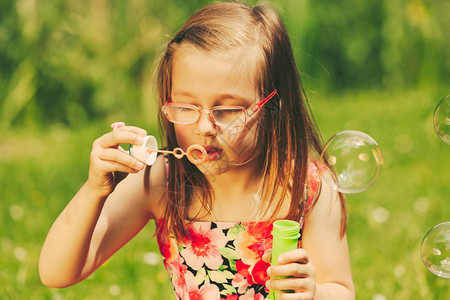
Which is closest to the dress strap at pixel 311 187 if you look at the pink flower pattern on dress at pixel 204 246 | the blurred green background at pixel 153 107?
the pink flower pattern on dress at pixel 204 246

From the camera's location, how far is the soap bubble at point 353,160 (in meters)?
1.71

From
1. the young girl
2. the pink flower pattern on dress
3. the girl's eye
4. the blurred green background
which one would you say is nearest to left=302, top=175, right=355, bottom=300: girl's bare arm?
the young girl

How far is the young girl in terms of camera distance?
1.49 metres

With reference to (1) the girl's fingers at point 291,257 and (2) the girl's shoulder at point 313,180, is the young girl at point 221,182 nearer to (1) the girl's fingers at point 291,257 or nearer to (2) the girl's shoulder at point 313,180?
(2) the girl's shoulder at point 313,180

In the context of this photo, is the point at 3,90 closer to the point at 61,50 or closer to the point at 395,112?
the point at 61,50

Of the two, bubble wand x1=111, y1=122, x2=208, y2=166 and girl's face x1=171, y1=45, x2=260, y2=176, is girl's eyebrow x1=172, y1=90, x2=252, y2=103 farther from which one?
bubble wand x1=111, y1=122, x2=208, y2=166

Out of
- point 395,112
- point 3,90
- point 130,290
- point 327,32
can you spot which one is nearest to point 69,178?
point 130,290

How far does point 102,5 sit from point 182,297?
3.49 meters

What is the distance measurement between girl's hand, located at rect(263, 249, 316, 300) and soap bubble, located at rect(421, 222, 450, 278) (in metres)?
0.58

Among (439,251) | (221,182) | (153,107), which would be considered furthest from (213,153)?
(153,107)

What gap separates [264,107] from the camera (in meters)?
1.57

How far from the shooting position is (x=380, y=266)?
8.20 feet

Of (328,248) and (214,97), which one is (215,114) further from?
(328,248)

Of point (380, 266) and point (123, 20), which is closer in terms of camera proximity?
point (380, 266)
